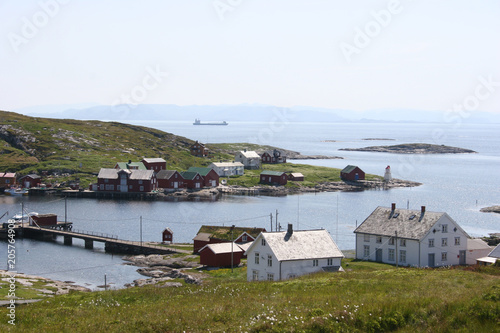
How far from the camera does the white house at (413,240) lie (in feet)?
154

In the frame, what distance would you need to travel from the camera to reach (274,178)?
403 ft

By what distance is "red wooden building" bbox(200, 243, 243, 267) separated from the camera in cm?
5216

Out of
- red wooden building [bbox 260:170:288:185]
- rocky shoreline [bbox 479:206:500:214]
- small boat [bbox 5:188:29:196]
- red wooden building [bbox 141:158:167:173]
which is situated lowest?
rocky shoreline [bbox 479:206:500:214]

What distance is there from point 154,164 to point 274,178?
2741cm

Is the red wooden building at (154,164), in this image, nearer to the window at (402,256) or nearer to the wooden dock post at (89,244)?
the wooden dock post at (89,244)

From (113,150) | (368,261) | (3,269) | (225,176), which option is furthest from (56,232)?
(113,150)

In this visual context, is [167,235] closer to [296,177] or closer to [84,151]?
[296,177]

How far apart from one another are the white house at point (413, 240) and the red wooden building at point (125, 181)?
6908 cm

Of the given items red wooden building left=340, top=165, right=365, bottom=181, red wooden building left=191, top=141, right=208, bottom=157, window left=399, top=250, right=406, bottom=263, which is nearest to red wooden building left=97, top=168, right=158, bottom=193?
red wooden building left=191, top=141, right=208, bottom=157

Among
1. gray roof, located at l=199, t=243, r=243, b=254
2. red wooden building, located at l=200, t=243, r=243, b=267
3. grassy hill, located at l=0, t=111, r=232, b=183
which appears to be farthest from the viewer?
grassy hill, located at l=0, t=111, r=232, b=183

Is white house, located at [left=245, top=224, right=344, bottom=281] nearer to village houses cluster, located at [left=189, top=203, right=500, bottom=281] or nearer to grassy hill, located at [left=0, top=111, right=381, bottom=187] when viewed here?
village houses cluster, located at [left=189, top=203, right=500, bottom=281]

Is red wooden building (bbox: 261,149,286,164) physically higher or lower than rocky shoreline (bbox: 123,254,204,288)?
higher

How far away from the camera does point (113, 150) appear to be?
469 ft

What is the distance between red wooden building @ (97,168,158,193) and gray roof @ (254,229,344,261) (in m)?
73.8
